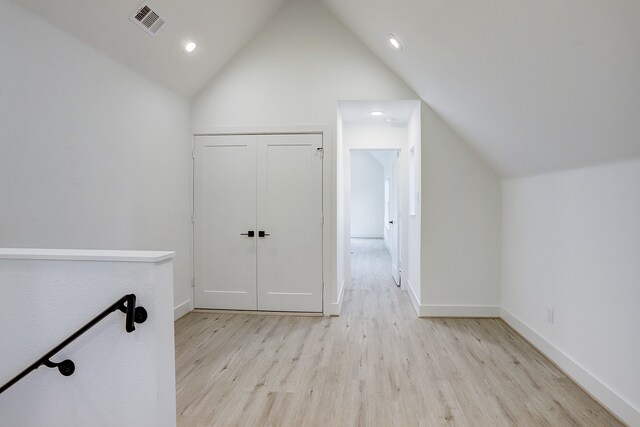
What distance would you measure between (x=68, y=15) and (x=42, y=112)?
0.69m

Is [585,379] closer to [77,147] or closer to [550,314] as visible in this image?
[550,314]

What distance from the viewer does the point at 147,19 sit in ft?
9.65

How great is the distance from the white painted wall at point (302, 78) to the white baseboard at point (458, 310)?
1019 mm

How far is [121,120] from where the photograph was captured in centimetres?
313

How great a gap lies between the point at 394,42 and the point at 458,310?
Result: 113 inches

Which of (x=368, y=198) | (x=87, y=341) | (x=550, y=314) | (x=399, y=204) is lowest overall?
(x=550, y=314)

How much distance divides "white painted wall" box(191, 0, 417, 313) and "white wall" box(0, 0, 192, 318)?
756 mm

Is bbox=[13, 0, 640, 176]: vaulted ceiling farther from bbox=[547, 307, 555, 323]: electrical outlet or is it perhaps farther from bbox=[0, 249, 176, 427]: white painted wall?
bbox=[0, 249, 176, 427]: white painted wall

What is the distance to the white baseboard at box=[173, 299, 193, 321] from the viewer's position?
4004 millimetres

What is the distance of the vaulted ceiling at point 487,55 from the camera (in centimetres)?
172

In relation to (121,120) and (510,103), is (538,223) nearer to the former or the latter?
(510,103)

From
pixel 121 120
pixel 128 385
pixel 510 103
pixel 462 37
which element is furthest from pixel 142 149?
pixel 510 103

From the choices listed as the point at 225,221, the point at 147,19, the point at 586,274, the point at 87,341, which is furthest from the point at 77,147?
the point at 586,274

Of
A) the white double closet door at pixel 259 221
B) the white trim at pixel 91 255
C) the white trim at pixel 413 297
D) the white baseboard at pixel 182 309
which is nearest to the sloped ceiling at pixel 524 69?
the white double closet door at pixel 259 221
